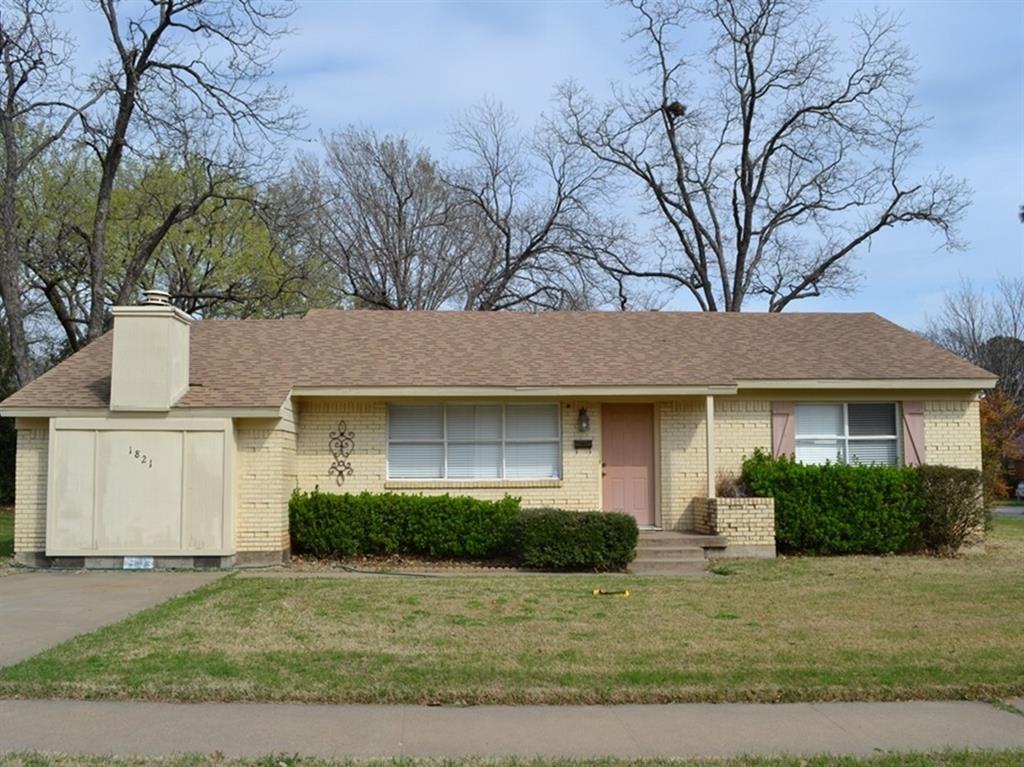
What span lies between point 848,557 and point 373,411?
27.1 ft

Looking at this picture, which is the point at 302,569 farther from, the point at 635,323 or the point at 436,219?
the point at 436,219

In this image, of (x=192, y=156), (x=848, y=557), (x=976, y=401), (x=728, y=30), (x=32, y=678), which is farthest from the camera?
(x=728, y=30)

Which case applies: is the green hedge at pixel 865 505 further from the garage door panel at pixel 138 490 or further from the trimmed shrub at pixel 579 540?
the garage door panel at pixel 138 490

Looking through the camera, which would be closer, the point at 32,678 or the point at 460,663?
the point at 32,678

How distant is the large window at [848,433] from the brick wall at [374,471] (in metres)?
3.91

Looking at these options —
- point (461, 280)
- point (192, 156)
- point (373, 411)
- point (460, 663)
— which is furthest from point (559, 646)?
point (461, 280)

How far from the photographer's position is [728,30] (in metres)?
35.7

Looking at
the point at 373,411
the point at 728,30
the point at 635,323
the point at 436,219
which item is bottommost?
the point at 373,411

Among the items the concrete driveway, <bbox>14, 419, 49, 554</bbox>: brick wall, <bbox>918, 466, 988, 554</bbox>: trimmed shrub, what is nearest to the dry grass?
the concrete driveway

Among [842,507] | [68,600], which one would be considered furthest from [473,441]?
[68,600]

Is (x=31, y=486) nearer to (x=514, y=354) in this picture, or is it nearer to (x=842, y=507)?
(x=514, y=354)

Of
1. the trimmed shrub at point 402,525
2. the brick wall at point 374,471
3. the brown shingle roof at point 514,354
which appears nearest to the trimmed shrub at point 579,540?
the trimmed shrub at point 402,525

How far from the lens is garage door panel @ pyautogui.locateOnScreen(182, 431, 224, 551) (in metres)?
14.8

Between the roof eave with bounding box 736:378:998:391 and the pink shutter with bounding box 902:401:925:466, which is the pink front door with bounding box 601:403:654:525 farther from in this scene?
the pink shutter with bounding box 902:401:925:466
